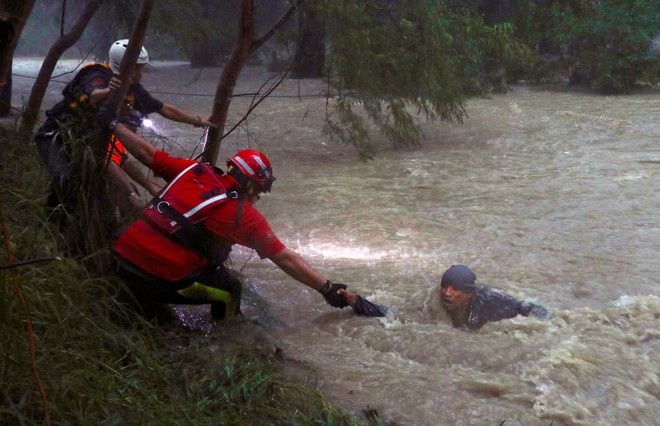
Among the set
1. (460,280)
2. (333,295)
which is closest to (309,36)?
(460,280)

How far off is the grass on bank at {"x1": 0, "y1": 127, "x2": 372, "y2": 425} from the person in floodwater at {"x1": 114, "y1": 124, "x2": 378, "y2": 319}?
0.20m

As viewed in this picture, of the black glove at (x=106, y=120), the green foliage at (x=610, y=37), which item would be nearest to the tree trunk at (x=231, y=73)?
the black glove at (x=106, y=120)

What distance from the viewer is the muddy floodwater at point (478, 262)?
448 centimetres

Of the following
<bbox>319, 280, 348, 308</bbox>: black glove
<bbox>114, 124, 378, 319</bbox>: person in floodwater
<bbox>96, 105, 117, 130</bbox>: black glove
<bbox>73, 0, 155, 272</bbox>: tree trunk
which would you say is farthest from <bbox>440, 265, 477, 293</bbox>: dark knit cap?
<bbox>96, 105, 117, 130</bbox>: black glove

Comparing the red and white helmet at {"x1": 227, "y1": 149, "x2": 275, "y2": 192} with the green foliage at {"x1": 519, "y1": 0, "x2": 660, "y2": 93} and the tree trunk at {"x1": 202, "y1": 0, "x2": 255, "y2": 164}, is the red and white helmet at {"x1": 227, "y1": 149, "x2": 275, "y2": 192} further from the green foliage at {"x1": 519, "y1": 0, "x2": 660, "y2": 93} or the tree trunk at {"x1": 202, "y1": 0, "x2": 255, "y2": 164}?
the green foliage at {"x1": 519, "y1": 0, "x2": 660, "y2": 93}

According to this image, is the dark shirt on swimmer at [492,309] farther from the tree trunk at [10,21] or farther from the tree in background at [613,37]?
the tree in background at [613,37]

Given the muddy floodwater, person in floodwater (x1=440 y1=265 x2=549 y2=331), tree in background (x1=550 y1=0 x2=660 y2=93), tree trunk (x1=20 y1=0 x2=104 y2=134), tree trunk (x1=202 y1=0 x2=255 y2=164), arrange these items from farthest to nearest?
tree in background (x1=550 y1=0 x2=660 y2=93) < tree trunk (x1=20 y1=0 x2=104 y2=134) < tree trunk (x1=202 y1=0 x2=255 y2=164) < person in floodwater (x1=440 y1=265 x2=549 y2=331) < the muddy floodwater

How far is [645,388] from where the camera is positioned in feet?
14.9

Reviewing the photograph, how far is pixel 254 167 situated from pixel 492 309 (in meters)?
2.23

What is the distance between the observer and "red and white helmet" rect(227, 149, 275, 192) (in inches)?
197

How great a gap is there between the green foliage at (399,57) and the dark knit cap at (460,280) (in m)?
4.79

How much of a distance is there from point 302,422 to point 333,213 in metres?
6.03

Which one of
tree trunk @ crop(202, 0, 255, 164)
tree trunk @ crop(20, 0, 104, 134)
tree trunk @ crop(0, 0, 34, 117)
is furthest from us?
tree trunk @ crop(20, 0, 104, 134)

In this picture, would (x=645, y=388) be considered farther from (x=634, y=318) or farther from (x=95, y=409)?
(x=95, y=409)
